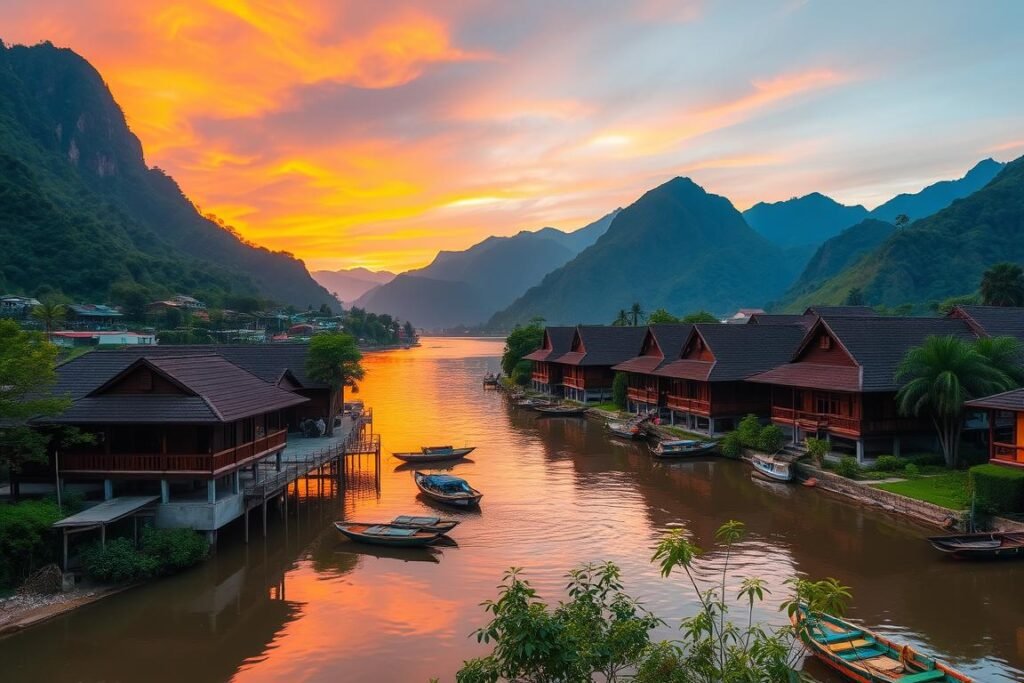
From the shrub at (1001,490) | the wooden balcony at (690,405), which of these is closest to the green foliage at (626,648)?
the shrub at (1001,490)

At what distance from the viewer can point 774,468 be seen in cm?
3691

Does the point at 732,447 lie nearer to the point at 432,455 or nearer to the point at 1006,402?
the point at 1006,402

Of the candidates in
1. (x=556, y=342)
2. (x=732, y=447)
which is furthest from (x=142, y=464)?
(x=556, y=342)

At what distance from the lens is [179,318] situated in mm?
135750

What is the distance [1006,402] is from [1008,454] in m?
2.51

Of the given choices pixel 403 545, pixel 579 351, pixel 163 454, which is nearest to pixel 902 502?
pixel 403 545

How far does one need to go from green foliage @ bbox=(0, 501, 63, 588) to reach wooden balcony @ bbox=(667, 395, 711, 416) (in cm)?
3910

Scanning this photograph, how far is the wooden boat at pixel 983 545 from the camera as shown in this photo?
23609mm

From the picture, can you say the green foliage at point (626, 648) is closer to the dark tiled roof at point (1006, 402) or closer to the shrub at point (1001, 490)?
the shrub at point (1001, 490)

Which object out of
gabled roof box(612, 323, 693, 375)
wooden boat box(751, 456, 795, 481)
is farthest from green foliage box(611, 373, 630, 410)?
wooden boat box(751, 456, 795, 481)

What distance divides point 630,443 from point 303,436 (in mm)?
24172

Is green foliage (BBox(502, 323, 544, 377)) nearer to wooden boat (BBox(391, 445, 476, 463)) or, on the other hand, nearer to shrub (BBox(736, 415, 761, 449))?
wooden boat (BBox(391, 445, 476, 463))

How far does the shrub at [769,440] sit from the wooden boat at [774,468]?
289 centimetres

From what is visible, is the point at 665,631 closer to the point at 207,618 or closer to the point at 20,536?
the point at 207,618
